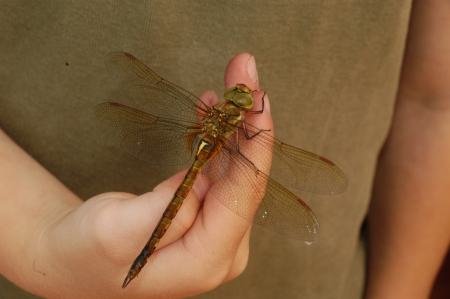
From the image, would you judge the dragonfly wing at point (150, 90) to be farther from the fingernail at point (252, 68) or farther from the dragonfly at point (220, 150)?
the fingernail at point (252, 68)

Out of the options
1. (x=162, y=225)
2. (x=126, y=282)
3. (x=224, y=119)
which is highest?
(x=224, y=119)

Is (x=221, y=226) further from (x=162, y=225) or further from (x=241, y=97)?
(x=241, y=97)

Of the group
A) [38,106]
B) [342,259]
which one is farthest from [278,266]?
[38,106]

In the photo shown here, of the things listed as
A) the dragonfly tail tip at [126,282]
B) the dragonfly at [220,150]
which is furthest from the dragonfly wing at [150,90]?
the dragonfly tail tip at [126,282]

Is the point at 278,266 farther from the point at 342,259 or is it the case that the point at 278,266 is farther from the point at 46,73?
the point at 46,73

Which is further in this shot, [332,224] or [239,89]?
[332,224]

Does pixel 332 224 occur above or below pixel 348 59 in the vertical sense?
below

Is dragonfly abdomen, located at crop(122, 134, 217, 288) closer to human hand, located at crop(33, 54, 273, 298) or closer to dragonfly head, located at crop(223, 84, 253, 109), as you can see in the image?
human hand, located at crop(33, 54, 273, 298)

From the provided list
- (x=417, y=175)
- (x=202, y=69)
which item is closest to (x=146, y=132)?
(x=202, y=69)

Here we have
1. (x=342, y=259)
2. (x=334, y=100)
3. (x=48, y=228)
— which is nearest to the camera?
(x=48, y=228)
